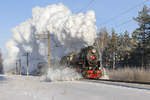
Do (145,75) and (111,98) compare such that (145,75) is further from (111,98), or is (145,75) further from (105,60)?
(105,60)

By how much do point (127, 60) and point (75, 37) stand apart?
19.8 meters

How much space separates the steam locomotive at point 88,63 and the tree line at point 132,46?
11.2 m

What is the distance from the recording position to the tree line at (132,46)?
35344 mm

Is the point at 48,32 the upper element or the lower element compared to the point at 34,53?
upper

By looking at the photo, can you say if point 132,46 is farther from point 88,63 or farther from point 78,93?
point 78,93

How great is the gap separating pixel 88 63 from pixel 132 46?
76.0 ft

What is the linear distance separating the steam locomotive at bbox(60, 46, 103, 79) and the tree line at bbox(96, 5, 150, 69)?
11178 mm

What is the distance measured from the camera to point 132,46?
134ft

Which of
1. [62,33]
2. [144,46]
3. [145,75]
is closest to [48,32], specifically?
[62,33]

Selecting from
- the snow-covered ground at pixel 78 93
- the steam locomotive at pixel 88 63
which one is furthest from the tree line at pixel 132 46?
the snow-covered ground at pixel 78 93

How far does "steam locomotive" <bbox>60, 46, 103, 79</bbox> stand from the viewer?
64.8ft

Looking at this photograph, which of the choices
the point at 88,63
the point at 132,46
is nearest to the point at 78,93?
the point at 88,63

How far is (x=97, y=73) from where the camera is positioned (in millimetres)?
20609

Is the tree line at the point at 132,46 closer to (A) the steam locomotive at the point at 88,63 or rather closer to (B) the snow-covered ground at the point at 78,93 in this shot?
(A) the steam locomotive at the point at 88,63
